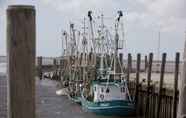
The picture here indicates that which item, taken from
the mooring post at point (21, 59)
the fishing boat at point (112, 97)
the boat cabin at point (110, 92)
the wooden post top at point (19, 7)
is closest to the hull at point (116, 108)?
the fishing boat at point (112, 97)

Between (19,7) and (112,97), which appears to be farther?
(112,97)

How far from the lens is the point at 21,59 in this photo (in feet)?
18.3

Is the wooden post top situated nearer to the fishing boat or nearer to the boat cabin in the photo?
the fishing boat

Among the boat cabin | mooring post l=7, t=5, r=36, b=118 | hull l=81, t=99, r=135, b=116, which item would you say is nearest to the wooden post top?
mooring post l=7, t=5, r=36, b=118

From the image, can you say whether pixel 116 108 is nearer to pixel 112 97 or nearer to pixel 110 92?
pixel 112 97

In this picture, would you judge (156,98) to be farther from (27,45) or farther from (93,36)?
(27,45)

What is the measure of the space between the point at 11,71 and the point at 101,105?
38.0 m

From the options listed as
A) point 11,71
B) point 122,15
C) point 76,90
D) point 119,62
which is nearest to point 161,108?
point 119,62

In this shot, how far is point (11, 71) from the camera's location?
5.59 m

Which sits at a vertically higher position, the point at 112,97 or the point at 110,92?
the point at 110,92

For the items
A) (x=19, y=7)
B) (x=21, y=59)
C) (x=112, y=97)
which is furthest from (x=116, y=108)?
(x=19, y=7)

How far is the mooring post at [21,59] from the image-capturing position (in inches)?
217

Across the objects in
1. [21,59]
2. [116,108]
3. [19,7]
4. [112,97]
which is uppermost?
[19,7]

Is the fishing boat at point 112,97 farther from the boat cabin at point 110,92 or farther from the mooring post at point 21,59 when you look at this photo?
the mooring post at point 21,59
